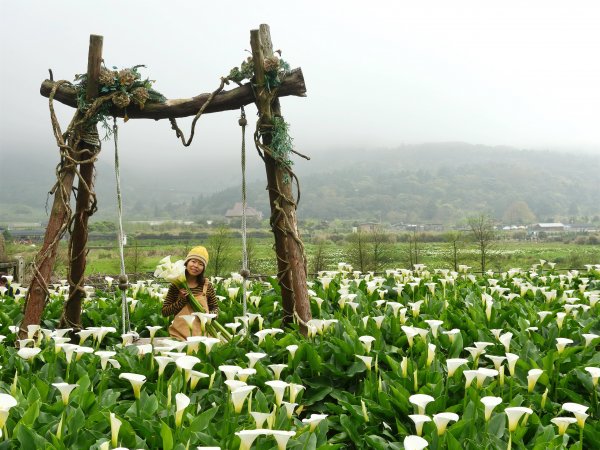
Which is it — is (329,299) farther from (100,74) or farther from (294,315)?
(100,74)

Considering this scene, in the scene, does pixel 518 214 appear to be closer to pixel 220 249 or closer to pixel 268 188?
pixel 220 249

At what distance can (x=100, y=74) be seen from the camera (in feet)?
19.6

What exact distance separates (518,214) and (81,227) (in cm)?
15641

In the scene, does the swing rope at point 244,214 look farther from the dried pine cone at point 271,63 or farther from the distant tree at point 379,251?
the distant tree at point 379,251

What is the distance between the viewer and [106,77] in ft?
19.5

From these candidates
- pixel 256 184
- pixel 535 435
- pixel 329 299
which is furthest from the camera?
pixel 256 184

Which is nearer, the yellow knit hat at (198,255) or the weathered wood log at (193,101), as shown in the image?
the yellow knit hat at (198,255)

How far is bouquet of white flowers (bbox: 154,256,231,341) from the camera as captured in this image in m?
5.27

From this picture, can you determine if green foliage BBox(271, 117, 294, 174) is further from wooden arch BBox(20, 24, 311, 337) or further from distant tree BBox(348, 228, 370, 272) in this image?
distant tree BBox(348, 228, 370, 272)

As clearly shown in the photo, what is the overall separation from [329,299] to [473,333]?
221cm

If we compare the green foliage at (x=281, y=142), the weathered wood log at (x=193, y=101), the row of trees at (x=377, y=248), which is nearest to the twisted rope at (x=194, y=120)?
the weathered wood log at (x=193, y=101)

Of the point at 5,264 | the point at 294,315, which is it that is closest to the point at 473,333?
the point at 294,315

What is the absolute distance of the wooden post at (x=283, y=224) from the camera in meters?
5.82

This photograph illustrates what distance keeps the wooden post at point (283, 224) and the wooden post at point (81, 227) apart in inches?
74.9
